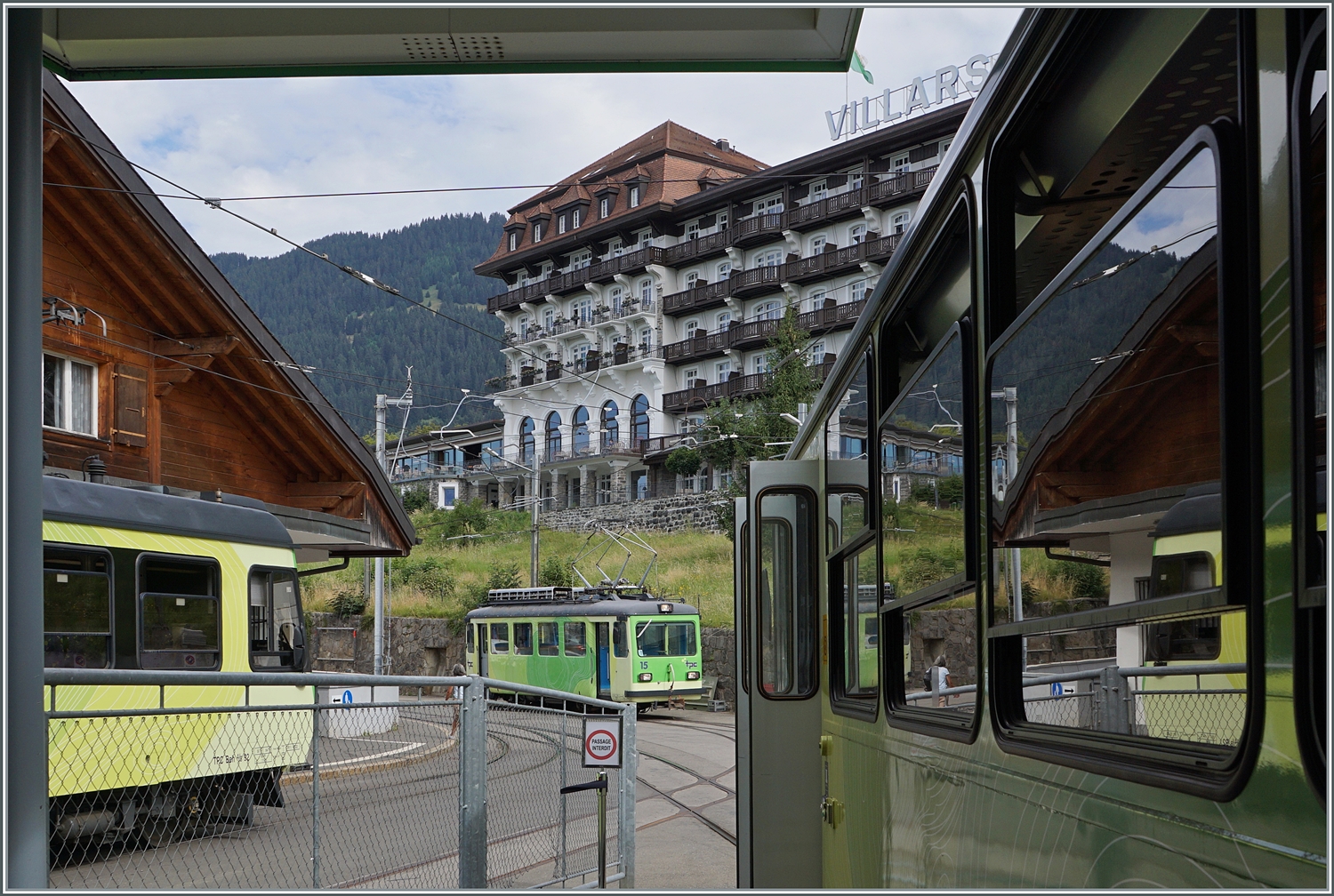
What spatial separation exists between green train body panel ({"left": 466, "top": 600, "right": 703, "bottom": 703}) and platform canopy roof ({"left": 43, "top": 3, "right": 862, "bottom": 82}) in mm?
24280

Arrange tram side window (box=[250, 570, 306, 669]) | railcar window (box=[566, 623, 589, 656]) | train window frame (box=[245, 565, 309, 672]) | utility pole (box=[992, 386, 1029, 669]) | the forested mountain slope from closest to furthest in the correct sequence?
utility pole (box=[992, 386, 1029, 669]) < train window frame (box=[245, 565, 309, 672]) < tram side window (box=[250, 570, 306, 669]) < railcar window (box=[566, 623, 589, 656]) < the forested mountain slope

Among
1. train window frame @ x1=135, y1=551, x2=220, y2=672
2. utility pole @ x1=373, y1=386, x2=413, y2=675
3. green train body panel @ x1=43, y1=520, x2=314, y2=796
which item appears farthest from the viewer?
utility pole @ x1=373, y1=386, x2=413, y2=675

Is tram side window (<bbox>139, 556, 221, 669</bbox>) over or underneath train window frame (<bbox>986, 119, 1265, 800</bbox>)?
underneath

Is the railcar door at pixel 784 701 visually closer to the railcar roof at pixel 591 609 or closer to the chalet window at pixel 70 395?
the chalet window at pixel 70 395

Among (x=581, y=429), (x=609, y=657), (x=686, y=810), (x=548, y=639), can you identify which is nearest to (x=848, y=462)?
(x=686, y=810)

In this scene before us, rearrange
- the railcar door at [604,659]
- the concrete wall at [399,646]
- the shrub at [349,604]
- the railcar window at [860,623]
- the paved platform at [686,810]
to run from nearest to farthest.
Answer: the railcar window at [860,623], the paved platform at [686,810], the railcar door at [604,659], the concrete wall at [399,646], the shrub at [349,604]

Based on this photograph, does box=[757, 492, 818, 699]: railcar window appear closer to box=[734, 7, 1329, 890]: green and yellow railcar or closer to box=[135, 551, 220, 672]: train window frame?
box=[734, 7, 1329, 890]: green and yellow railcar

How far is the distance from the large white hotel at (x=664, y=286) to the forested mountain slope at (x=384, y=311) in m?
55.1

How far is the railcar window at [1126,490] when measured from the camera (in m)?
1.48

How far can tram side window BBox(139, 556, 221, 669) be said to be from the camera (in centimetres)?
1164

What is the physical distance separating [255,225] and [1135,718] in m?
12.6

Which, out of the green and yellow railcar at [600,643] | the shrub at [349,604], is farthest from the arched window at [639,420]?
the green and yellow railcar at [600,643]

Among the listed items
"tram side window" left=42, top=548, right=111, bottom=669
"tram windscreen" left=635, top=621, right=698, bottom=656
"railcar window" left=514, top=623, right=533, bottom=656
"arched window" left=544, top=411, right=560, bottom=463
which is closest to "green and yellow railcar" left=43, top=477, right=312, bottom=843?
"tram side window" left=42, top=548, right=111, bottom=669

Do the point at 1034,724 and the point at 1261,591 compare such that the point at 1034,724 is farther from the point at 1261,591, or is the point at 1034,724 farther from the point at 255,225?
the point at 255,225
